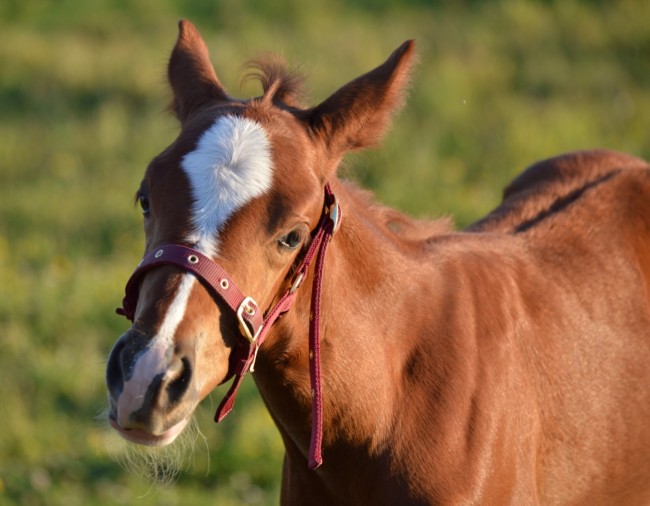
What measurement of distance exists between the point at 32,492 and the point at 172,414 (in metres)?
3.25

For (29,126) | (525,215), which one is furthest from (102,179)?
(525,215)

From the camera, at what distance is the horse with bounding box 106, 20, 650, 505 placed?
2838 millimetres

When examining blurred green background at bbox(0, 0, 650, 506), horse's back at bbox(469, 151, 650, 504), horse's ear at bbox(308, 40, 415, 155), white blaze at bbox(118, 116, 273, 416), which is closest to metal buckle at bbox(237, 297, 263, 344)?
white blaze at bbox(118, 116, 273, 416)

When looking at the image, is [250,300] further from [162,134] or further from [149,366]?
[162,134]

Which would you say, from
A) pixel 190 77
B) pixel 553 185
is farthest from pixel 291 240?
pixel 553 185

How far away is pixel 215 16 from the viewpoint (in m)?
13.8

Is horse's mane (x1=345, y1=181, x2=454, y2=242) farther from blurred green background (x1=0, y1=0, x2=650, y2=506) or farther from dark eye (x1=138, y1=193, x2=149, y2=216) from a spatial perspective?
blurred green background (x1=0, y1=0, x2=650, y2=506)

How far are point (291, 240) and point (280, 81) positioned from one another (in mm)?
661

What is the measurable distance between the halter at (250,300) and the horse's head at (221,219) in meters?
0.02

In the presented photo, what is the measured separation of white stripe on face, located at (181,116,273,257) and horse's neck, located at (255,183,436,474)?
1.34 ft

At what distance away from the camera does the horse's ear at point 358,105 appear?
3182 mm

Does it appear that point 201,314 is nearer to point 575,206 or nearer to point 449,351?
point 449,351

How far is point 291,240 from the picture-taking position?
117 inches

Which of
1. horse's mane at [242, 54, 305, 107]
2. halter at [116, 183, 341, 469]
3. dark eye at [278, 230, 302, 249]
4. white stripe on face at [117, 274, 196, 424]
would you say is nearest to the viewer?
white stripe on face at [117, 274, 196, 424]
